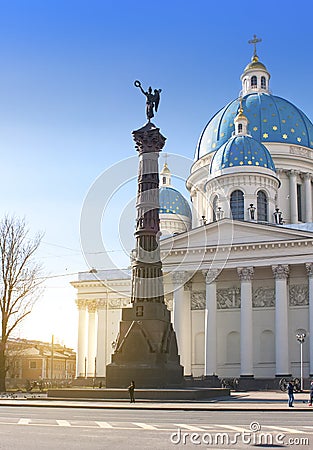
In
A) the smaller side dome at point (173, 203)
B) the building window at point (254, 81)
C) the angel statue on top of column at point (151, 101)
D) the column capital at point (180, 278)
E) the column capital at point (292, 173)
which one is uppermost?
the building window at point (254, 81)

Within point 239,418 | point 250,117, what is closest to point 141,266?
point 239,418

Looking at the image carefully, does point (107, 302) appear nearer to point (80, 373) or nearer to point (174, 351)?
point (80, 373)

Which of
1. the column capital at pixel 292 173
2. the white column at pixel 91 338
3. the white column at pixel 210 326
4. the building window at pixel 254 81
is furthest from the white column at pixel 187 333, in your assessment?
the building window at pixel 254 81

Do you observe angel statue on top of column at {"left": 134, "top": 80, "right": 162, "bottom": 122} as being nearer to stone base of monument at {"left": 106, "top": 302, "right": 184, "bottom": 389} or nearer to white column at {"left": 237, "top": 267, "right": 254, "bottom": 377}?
stone base of monument at {"left": 106, "top": 302, "right": 184, "bottom": 389}

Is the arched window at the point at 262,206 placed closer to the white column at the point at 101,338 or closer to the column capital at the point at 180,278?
the column capital at the point at 180,278

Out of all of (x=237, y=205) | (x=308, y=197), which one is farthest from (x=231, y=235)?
Result: (x=308, y=197)

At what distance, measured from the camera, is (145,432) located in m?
17.7

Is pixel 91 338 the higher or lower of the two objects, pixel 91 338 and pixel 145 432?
the higher

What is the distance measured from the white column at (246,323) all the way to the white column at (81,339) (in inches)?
850

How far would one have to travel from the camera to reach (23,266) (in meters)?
52.7

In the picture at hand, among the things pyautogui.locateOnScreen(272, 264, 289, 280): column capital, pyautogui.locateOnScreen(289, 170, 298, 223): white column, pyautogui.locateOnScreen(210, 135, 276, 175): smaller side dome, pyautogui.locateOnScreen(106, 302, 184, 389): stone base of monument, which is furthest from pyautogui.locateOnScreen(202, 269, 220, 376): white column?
pyautogui.locateOnScreen(106, 302, 184, 389): stone base of monument

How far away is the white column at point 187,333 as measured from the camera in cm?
6234

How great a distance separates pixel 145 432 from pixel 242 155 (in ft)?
172

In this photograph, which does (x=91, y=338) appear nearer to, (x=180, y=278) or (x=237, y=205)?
(x=180, y=278)
